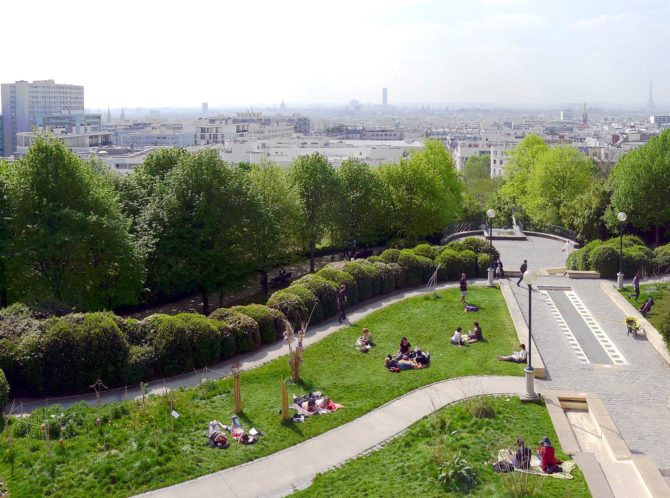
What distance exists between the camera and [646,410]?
18.9 meters

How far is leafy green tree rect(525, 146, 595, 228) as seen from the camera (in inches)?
2089

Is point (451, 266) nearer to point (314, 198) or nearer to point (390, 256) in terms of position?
point (390, 256)

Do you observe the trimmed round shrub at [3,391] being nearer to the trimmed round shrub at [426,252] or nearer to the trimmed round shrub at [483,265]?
the trimmed round shrub at [426,252]

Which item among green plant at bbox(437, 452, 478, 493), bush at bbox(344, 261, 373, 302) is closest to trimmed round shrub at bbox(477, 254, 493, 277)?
bush at bbox(344, 261, 373, 302)

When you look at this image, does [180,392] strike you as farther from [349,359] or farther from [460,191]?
[460,191]

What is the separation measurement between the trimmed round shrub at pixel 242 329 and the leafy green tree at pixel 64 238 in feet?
23.6

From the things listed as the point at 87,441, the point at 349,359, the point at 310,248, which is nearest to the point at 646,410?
the point at 349,359

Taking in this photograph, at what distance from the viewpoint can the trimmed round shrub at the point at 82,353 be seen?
19734 mm

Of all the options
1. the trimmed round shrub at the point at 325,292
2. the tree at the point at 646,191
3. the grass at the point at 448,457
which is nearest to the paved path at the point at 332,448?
the grass at the point at 448,457

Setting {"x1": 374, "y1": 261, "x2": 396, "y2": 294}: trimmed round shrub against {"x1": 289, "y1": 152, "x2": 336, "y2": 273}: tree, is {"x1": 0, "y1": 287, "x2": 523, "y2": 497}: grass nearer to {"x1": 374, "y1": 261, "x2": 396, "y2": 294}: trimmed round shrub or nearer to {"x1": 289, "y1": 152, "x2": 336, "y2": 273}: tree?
{"x1": 374, "y1": 261, "x2": 396, "y2": 294}: trimmed round shrub

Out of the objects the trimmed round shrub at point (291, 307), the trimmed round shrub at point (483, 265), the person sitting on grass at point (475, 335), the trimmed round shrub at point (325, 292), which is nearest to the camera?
the person sitting on grass at point (475, 335)

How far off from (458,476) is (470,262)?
20183 millimetres

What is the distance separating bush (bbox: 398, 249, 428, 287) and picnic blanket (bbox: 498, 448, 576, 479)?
675 inches

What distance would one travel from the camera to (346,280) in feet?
96.2
